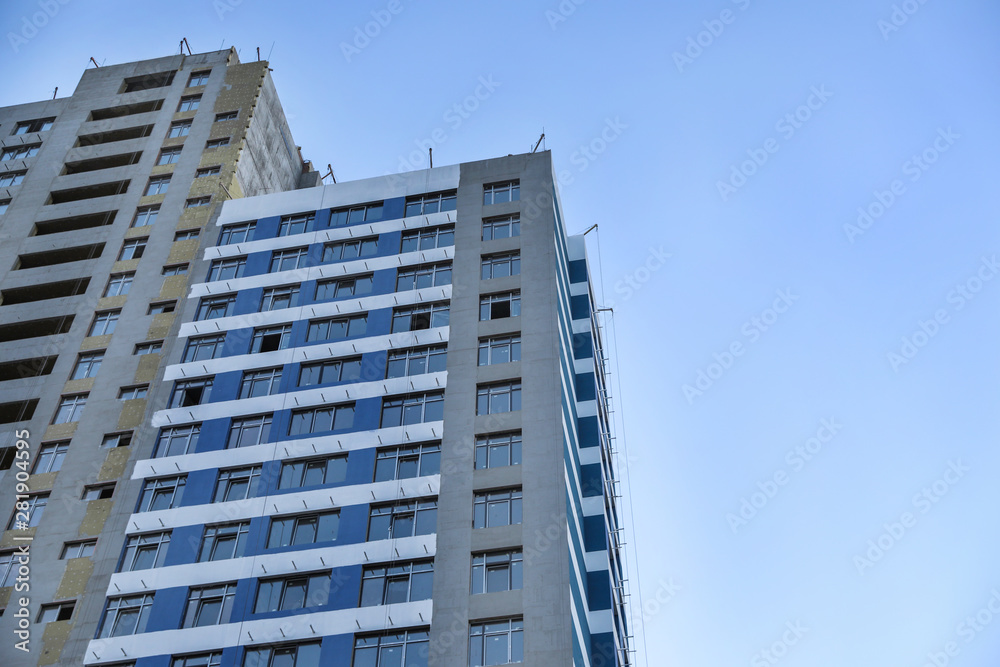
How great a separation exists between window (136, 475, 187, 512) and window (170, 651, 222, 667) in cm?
870

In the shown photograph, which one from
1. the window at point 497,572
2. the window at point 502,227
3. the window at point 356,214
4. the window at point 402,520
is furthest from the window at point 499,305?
the window at point 497,572

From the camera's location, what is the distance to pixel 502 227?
62.8 meters

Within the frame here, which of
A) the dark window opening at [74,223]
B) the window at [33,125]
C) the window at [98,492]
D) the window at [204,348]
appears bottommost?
the window at [98,492]

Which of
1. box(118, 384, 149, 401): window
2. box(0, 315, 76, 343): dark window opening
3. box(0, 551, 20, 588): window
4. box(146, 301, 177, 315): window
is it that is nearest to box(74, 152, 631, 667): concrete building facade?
box(146, 301, 177, 315): window

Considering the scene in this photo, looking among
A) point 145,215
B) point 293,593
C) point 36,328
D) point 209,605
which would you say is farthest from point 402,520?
point 145,215

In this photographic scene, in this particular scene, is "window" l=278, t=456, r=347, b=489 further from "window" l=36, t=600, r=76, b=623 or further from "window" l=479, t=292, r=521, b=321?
"window" l=479, t=292, r=521, b=321

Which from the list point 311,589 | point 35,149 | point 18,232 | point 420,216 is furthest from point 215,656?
point 35,149

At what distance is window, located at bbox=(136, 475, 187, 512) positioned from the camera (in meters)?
53.4

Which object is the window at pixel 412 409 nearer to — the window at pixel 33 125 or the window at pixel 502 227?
the window at pixel 502 227

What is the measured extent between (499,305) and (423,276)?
5.49m

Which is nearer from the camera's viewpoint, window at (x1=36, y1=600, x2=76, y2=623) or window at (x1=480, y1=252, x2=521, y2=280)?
window at (x1=36, y1=600, x2=76, y2=623)

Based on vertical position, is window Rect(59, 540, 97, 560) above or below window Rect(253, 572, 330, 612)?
above

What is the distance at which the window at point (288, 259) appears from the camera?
63.9m

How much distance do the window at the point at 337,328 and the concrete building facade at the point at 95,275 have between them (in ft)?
29.2
